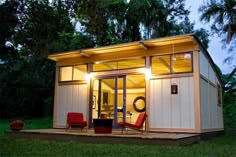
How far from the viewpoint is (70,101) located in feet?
34.5

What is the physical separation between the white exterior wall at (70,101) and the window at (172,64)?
2781mm

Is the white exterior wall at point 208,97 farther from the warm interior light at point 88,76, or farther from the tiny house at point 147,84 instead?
the warm interior light at point 88,76

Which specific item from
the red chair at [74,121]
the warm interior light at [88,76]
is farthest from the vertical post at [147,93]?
the warm interior light at [88,76]

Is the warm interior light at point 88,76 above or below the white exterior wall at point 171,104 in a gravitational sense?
above

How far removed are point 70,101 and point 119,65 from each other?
7.71 ft

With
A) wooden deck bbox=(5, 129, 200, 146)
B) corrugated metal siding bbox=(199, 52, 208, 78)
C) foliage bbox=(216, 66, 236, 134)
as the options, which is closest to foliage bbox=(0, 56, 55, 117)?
foliage bbox=(216, 66, 236, 134)

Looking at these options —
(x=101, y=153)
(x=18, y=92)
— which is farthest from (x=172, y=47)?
(x=18, y=92)

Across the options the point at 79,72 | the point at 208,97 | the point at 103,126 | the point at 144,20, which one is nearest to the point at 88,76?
the point at 79,72

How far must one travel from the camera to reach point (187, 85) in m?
8.38

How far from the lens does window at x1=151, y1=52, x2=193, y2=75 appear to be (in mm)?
8508

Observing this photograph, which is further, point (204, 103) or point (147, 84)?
point (147, 84)

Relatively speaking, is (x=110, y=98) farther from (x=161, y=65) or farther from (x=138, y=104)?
(x=161, y=65)

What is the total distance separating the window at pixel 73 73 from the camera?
1044 centimetres

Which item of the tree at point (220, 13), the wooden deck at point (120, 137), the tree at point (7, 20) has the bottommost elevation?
the wooden deck at point (120, 137)
